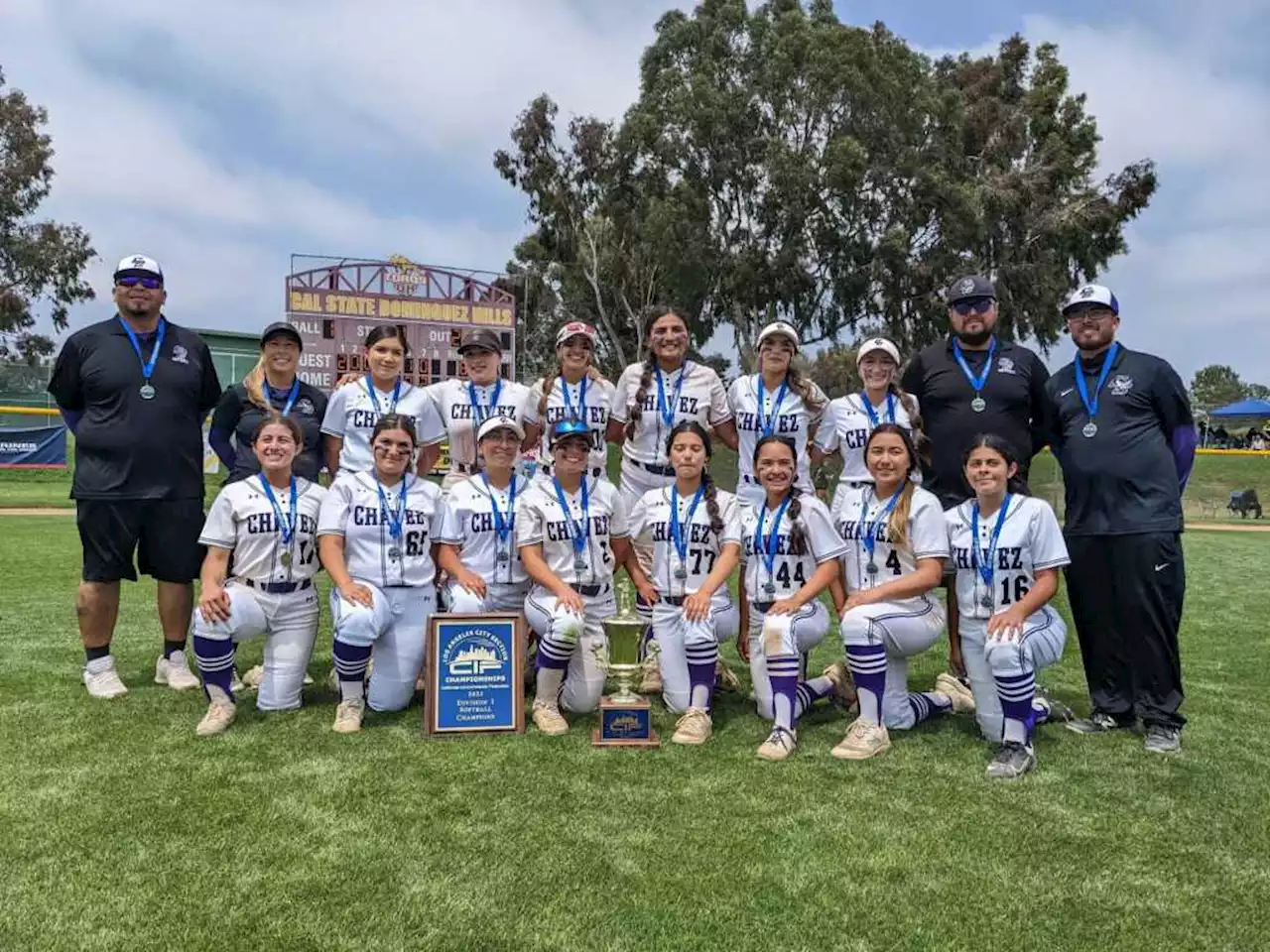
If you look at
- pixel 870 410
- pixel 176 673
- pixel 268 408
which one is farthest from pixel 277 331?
pixel 870 410

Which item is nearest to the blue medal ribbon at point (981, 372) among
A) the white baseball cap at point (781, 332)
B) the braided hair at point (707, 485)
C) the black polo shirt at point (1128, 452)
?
the black polo shirt at point (1128, 452)

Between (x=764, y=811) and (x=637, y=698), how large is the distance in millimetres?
1035

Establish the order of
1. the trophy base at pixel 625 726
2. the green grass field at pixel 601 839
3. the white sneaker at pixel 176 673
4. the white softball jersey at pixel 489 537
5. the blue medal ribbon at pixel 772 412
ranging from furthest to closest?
the blue medal ribbon at pixel 772 412
the white sneaker at pixel 176 673
the white softball jersey at pixel 489 537
the trophy base at pixel 625 726
the green grass field at pixel 601 839

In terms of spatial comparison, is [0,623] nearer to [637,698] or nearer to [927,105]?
[637,698]

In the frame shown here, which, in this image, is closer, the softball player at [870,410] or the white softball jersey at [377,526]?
the white softball jersey at [377,526]

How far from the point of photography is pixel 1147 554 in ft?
14.8

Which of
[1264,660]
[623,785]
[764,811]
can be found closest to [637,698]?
[623,785]

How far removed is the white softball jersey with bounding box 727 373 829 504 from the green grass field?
4.75ft

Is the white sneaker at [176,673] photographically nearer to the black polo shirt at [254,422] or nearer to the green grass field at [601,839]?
the green grass field at [601,839]

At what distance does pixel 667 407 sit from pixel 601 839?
2.83 meters

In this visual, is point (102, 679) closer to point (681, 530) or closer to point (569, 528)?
point (569, 528)

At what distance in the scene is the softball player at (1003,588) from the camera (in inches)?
165

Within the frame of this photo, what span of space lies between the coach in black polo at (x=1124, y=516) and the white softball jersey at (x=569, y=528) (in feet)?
7.82

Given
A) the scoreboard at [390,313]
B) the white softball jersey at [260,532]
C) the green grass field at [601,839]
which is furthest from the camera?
the scoreboard at [390,313]
